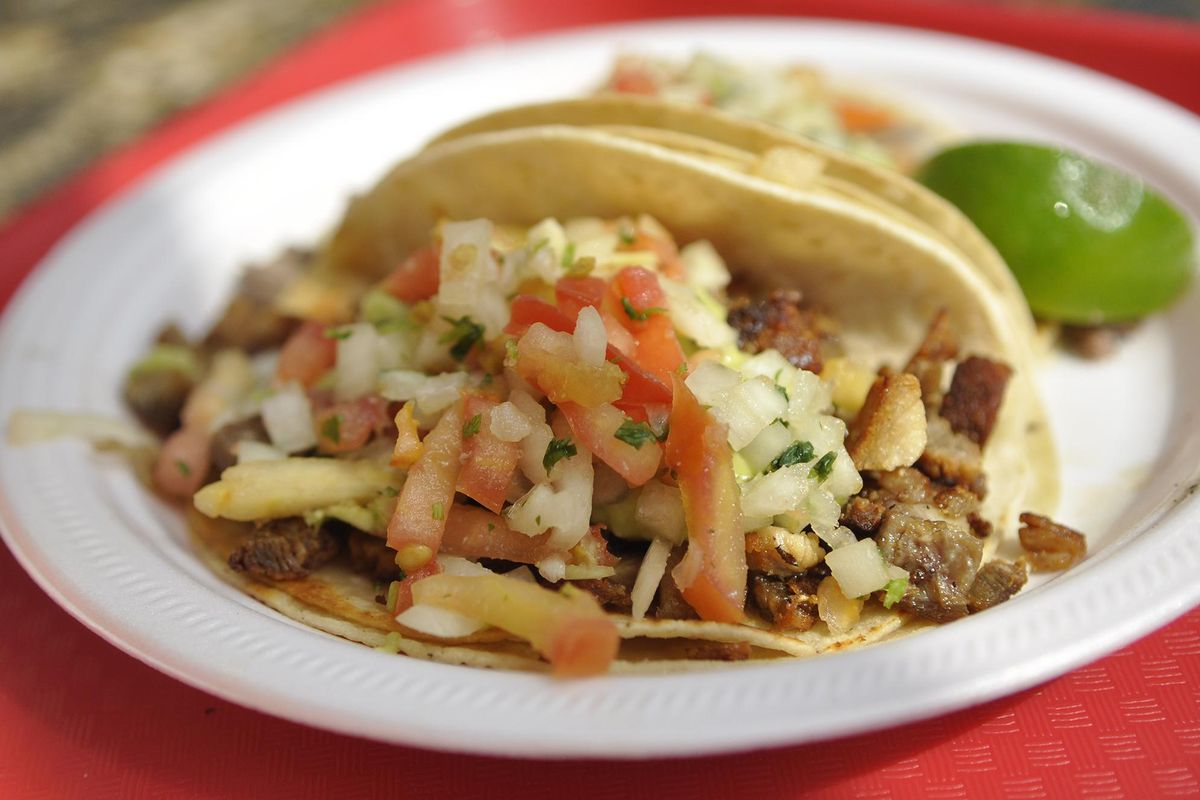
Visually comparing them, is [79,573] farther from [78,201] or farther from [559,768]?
[78,201]

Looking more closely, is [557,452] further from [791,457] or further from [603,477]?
[791,457]

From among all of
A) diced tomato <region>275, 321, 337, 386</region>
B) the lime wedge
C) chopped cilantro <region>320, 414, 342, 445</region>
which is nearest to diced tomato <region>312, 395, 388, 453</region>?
chopped cilantro <region>320, 414, 342, 445</region>

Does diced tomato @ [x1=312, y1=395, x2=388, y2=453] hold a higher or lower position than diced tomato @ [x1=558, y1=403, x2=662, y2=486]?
lower

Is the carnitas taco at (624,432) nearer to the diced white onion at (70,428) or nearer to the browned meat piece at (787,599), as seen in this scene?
the browned meat piece at (787,599)

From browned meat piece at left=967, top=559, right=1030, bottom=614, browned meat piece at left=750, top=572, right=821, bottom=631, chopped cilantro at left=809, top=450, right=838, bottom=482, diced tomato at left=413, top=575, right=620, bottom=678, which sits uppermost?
diced tomato at left=413, top=575, right=620, bottom=678

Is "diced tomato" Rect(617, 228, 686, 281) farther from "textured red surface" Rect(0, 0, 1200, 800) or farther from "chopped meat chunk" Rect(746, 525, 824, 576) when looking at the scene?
"textured red surface" Rect(0, 0, 1200, 800)

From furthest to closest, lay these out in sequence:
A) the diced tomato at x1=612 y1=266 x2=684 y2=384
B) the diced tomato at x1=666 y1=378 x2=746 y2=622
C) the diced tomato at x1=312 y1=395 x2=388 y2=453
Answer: the diced tomato at x1=312 y1=395 x2=388 y2=453 < the diced tomato at x1=612 y1=266 x2=684 y2=384 < the diced tomato at x1=666 y1=378 x2=746 y2=622
